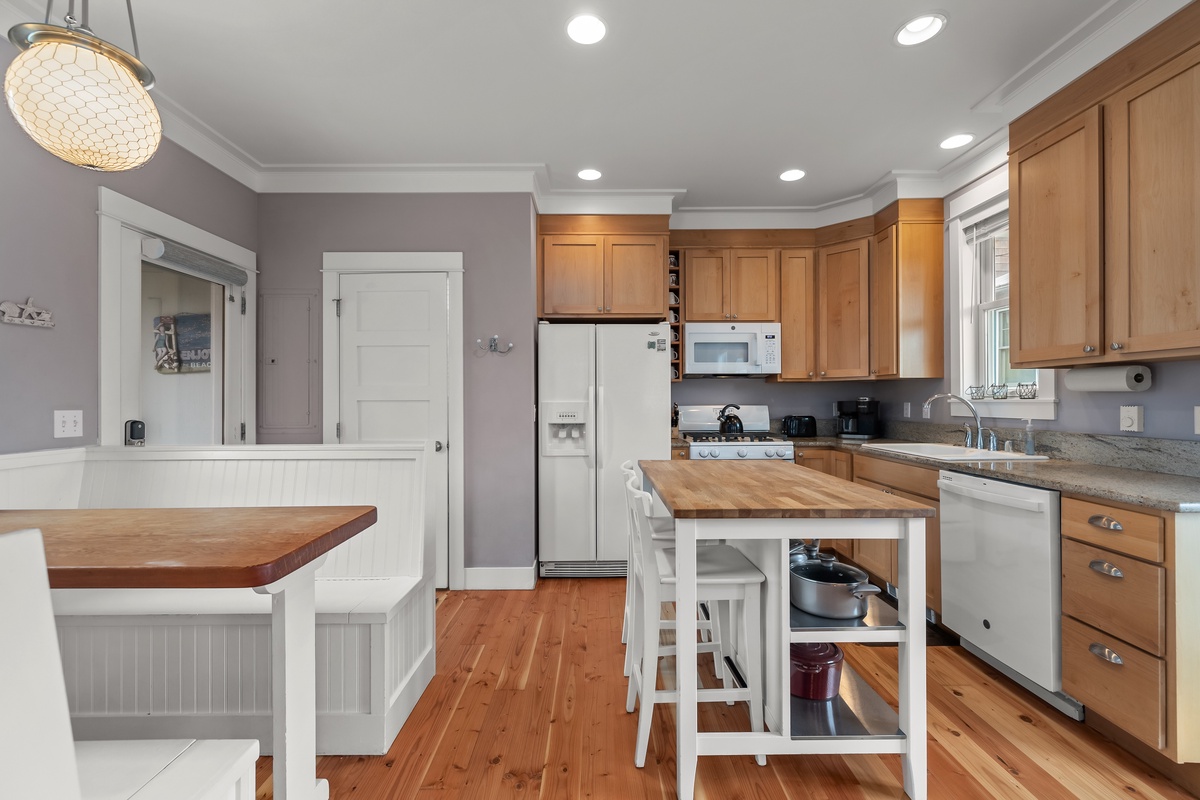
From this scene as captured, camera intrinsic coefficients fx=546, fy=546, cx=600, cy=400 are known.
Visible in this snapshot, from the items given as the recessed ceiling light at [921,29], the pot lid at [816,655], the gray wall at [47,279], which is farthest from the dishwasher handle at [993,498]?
the gray wall at [47,279]

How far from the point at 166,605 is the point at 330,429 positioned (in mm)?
1751

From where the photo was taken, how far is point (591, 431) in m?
3.49

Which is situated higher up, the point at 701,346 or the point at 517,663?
the point at 701,346

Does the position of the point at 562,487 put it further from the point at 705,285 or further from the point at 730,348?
the point at 705,285

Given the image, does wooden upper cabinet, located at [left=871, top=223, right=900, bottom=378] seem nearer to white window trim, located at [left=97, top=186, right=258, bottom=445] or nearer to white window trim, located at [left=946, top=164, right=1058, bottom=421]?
white window trim, located at [left=946, top=164, right=1058, bottom=421]

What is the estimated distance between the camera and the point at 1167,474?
6.78 feet

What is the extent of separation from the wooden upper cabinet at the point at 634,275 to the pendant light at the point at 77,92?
9.25ft

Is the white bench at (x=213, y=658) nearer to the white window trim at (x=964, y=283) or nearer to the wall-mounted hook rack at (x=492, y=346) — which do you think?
the wall-mounted hook rack at (x=492, y=346)

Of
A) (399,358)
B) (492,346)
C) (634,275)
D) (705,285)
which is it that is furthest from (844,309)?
(399,358)

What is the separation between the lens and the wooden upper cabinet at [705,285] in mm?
4133

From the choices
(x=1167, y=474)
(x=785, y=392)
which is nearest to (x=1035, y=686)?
(x=1167, y=474)

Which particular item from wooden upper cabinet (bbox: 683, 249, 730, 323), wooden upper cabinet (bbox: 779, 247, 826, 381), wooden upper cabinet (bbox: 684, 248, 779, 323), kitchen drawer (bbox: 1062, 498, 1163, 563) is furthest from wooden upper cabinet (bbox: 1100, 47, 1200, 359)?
wooden upper cabinet (bbox: 683, 249, 730, 323)

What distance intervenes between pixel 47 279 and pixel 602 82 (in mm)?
2389

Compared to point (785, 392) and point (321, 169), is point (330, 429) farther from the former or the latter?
point (785, 392)
